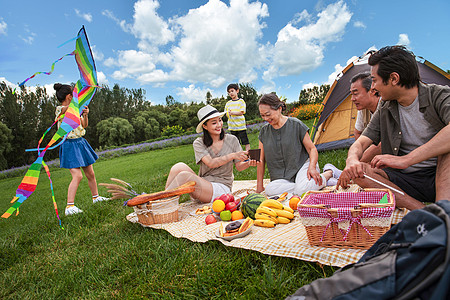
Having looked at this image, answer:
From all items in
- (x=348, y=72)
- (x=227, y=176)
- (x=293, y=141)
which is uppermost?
(x=348, y=72)

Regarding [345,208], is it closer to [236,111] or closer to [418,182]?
[418,182]

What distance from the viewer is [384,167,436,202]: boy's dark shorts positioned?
104 inches

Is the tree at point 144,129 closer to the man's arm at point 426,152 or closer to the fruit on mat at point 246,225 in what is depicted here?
the fruit on mat at point 246,225

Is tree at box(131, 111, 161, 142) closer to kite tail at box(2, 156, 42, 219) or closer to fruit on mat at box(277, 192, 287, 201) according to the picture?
kite tail at box(2, 156, 42, 219)

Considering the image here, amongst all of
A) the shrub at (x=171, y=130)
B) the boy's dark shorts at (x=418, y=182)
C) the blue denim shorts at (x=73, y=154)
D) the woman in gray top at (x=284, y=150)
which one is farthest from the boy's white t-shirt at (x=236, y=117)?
the shrub at (x=171, y=130)

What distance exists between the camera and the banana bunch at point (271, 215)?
9.59ft

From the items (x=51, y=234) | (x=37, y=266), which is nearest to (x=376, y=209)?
(x=37, y=266)

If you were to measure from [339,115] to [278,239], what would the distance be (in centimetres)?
493

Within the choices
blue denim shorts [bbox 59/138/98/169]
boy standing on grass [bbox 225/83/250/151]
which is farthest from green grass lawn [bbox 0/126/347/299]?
boy standing on grass [bbox 225/83/250/151]

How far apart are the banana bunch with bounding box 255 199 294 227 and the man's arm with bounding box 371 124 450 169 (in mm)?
1018

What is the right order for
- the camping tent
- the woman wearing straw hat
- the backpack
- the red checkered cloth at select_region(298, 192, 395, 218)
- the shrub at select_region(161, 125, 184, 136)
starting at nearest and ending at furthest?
the backpack
the red checkered cloth at select_region(298, 192, 395, 218)
the woman wearing straw hat
the camping tent
the shrub at select_region(161, 125, 184, 136)

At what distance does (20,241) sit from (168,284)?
8.99 feet

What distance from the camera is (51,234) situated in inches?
153

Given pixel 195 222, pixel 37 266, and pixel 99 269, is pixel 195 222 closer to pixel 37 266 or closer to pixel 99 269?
pixel 99 269
